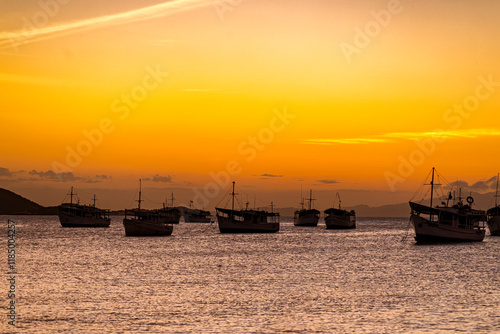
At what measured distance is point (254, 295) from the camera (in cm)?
4534


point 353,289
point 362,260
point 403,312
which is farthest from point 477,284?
point 362,260

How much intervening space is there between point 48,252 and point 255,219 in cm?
5991

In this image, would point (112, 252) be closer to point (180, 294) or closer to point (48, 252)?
point (48, 252)

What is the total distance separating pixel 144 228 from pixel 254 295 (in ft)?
273

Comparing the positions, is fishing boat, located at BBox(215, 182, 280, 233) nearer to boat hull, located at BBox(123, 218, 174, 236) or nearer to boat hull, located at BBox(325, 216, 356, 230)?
boat hull, located at BBox(123, 218, 174, 236)

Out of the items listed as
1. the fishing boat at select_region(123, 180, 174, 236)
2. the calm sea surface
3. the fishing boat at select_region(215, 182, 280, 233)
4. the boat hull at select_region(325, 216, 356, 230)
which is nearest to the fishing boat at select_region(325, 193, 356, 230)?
the boat hull at select_region(325, 216, 356, 230)

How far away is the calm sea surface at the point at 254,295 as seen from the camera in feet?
112

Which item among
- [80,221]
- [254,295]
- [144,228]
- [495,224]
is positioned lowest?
[254,295]

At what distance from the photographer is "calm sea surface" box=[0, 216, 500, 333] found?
Result: 1342 inches

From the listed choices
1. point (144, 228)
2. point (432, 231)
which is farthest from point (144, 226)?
point (432, 231)

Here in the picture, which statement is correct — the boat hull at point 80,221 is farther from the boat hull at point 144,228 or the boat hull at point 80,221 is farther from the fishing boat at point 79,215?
the boat hull at point 144,228

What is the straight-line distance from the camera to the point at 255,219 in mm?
142250

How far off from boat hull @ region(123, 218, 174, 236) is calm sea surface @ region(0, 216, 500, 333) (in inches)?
1777

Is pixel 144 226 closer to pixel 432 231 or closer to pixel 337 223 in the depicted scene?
pixel 432 231
